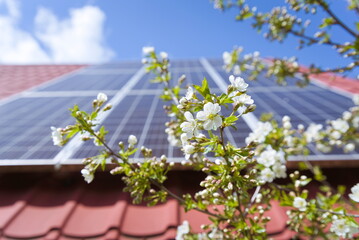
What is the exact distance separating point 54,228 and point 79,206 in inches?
9.9

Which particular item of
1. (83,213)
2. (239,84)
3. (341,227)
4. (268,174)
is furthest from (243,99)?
(83,213)

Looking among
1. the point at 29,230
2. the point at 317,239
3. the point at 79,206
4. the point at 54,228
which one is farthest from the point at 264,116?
→ the point at 29,230

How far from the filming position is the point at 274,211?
1.88 m

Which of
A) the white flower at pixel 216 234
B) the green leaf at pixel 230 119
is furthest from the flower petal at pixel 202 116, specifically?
the white flower at pixel 216 234

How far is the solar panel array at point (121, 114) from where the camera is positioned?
2.15m

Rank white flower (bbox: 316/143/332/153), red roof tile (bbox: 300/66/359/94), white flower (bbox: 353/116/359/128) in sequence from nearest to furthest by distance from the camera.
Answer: white flower (bbox: 316/143/332/153) → white flower (bbox: 353/116/359/128) → red roof tile (bbox: 300/66/359/94)

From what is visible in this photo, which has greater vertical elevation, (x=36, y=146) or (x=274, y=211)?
(x=36, y=146)

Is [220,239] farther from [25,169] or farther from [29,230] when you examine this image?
[25,169]

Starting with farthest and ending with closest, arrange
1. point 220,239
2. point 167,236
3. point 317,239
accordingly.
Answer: point 317,239 → point 167,236 → point 220,239

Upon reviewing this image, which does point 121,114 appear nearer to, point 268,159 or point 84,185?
point 84,185

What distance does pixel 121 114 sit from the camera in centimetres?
310

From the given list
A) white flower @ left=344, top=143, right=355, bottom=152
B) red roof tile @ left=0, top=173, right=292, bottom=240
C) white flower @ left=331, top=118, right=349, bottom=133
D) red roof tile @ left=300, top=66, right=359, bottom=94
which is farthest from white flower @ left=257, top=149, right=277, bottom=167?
red roof tile @ left=300, top=66, right=359, bottom=94

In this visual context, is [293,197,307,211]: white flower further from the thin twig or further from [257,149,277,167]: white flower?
the thin twig

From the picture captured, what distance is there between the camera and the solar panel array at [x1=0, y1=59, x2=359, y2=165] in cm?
215
